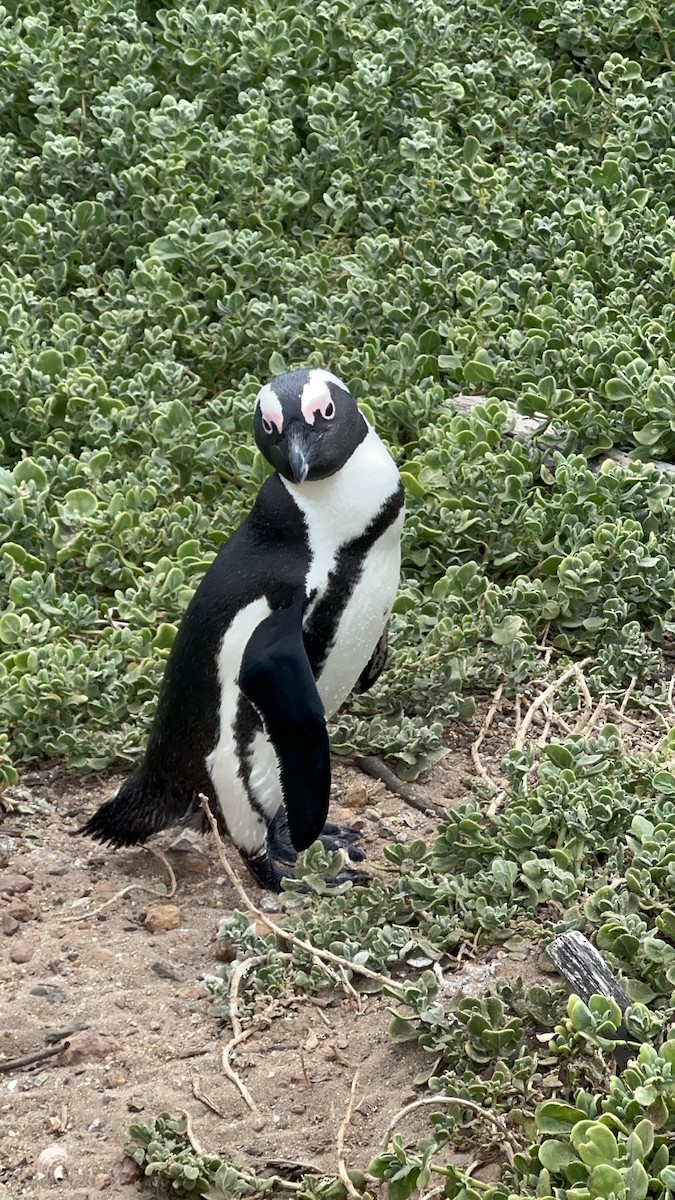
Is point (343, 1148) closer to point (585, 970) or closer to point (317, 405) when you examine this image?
point (585, 970)

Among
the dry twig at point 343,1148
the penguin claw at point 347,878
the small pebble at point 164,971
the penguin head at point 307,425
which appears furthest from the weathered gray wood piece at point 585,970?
the penguin head at point 307,425

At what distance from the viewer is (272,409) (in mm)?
3172

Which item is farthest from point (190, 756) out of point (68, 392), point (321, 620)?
point (68, 392)

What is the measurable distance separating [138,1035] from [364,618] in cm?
94

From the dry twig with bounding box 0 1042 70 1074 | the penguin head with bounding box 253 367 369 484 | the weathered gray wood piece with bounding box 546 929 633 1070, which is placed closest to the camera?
the weathered gray wood piece with bounding box 546 929 633 1070

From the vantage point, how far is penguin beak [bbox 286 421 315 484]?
9.98 ft

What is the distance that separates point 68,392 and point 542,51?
99.3 inches

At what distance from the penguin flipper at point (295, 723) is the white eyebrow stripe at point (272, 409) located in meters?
0.43

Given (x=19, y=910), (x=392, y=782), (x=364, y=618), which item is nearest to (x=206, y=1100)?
(x=19, y=910)

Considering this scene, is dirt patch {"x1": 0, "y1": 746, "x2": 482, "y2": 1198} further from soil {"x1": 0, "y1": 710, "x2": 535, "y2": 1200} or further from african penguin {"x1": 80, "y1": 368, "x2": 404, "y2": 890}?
african penguin {"x1": 80, "y1": 368, "x2": 404, "y2": 890}

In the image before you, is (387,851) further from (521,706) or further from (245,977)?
(521,706)

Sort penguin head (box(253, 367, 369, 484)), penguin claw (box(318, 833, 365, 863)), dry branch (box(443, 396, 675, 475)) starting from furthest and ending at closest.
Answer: dry branch (box(443, 396, 675, 475)), penguin claw (box(318, 833, 365, 863)), penguin head (box(253, 367, 369, 484))

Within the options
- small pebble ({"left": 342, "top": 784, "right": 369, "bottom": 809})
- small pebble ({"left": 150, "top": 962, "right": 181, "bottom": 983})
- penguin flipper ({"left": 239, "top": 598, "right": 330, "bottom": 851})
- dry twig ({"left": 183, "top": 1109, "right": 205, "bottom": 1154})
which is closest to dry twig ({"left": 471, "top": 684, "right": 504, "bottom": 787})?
small pebble ({"left": 342, "top": 784, "right": 369, "bottom": 809})

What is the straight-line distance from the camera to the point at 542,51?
6098mm
